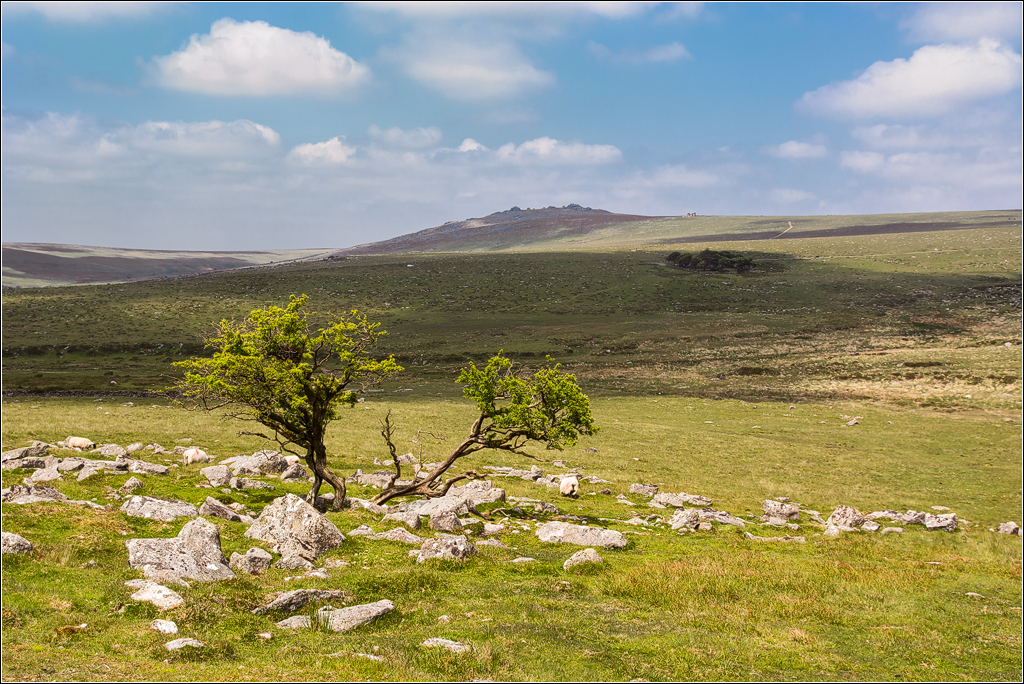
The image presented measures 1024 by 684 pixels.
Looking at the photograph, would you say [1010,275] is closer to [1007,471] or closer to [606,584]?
[1007,471]

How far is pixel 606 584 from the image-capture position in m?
17.7

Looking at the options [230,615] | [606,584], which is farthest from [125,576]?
[606,584]

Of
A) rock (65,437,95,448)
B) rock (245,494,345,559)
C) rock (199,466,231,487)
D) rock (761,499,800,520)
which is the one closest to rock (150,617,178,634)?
rock (245,494,345,559)

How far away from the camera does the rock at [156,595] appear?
13.5 m

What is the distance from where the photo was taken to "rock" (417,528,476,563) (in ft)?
62.1

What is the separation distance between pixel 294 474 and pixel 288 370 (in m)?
11.9

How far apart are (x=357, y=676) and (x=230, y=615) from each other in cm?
446

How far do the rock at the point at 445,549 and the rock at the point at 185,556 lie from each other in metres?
5.68

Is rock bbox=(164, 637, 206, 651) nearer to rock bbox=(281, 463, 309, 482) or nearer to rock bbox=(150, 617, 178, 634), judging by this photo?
rock bbox=(150, 617, 178, 634)

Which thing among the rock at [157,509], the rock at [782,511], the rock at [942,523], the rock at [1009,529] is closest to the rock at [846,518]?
the rock at [782,511]

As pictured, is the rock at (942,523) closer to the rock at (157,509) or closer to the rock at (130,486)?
the rock at (157,509)

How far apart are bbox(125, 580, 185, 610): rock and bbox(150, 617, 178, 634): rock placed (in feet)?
3.20

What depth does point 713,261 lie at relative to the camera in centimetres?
16538

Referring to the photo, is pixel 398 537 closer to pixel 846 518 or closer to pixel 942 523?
pixel 846 518
